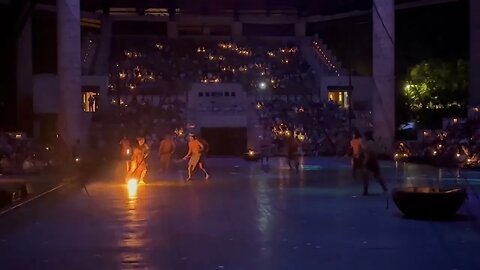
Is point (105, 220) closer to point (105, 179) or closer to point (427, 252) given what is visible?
point (427, 252)

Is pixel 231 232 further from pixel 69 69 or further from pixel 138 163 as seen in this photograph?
pixel 69 69

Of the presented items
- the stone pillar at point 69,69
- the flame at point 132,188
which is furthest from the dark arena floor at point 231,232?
the stone pillar at point 69,69

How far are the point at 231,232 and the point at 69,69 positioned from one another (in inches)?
1413

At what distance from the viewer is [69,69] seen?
47969 millimetres

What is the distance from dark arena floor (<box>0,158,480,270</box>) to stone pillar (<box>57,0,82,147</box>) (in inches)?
1007

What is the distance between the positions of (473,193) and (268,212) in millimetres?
6960

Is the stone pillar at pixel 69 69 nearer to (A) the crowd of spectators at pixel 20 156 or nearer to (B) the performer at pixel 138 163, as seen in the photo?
(A) the crowd of spectators at pixel 20 156

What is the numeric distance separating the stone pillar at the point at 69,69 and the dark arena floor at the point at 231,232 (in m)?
25.6

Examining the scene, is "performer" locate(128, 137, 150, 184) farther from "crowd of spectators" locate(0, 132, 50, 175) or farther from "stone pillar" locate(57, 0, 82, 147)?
"stone pillar" locate(57, 0, 82, 147)

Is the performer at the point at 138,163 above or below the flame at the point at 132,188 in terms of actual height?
above

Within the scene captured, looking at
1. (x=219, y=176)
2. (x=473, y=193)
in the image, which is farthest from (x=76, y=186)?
(x=473, y=193)

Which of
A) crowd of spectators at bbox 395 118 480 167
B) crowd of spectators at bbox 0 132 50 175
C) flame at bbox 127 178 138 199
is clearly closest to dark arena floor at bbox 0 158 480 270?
flame at bbox 127 178 138 199

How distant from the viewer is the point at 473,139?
38.5m

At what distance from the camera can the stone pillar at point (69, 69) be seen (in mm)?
Answer: 47500
